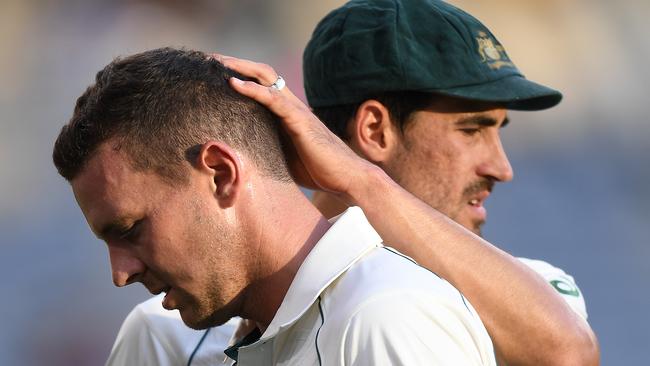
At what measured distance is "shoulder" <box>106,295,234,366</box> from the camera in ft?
7.55

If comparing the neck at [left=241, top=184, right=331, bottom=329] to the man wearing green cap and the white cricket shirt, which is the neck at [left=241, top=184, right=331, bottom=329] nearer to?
the white cricket shirt

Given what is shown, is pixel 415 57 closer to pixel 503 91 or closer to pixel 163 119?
pixel 503 91

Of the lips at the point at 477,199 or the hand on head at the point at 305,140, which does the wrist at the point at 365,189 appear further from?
the lips at the point at 477,199

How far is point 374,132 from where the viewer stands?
286 cm

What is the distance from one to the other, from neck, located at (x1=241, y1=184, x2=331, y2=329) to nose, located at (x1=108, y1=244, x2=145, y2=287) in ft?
0.63

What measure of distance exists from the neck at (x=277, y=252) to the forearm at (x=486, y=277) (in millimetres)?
250

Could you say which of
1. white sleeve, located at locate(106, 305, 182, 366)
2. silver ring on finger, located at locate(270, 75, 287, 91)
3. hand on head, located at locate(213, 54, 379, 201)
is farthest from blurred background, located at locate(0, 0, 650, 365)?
silver ring on finger, located at locate(270, 75, 287, 91)

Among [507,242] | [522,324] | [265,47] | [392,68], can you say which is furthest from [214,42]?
[522,324]

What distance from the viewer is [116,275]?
188cm

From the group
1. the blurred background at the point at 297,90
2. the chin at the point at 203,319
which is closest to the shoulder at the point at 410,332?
the chin at the point at 203,319

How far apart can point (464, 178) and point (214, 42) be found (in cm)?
229

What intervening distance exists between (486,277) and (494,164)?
759 mm

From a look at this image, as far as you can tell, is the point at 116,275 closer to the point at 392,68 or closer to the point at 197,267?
the point at 197,267

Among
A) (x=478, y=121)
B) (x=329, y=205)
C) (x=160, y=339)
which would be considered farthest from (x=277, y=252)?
(x=478, y=121)
